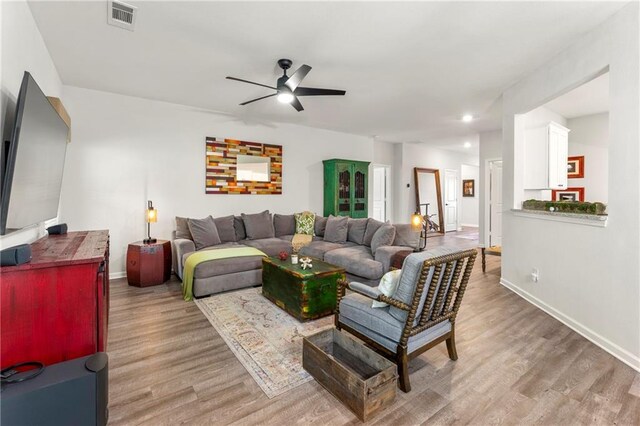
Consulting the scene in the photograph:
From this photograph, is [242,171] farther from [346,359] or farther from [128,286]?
[346,359]

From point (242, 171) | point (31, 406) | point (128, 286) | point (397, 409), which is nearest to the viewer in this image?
point (31, 406)

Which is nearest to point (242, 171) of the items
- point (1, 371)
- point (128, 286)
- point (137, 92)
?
point (137, 92)

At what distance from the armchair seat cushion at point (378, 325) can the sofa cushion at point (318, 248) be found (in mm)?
2210

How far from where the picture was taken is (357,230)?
4.93m

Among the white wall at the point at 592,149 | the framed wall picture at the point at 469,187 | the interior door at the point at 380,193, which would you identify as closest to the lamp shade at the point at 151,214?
the interior door at the point at 380,193

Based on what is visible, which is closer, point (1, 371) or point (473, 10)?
point (1, 371)

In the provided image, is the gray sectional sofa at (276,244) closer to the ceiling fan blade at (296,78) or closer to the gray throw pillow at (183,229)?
the gray throw pillow at (183,229)

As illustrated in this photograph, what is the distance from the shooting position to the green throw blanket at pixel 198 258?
143 inches

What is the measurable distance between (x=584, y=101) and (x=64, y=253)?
21.7 ft

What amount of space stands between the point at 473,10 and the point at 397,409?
2.99 metres

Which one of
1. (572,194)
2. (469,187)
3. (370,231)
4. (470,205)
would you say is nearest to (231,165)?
(370,231)

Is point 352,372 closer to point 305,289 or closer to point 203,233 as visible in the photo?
point 305,289

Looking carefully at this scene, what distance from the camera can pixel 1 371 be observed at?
139 cm

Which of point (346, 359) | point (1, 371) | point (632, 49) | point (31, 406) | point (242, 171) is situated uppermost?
point (632, 49)
